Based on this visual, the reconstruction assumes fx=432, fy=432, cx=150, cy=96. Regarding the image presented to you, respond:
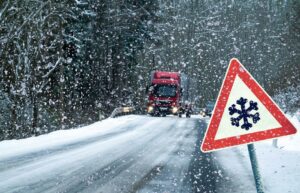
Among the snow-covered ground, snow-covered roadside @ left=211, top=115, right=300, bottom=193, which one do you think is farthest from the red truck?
snow-covered roadside @ left=211, top=115, right=300, bottom=193

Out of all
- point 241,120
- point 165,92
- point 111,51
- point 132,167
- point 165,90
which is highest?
point 241,120

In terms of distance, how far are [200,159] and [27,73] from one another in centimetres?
1183

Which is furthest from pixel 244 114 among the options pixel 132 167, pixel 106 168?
pixel 132 167

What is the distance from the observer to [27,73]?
20.9 metres

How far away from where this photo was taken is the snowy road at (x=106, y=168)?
7.72 meters

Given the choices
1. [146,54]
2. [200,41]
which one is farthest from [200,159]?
[200,41]

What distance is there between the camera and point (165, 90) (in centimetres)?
3534

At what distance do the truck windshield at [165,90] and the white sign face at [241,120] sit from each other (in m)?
31.0

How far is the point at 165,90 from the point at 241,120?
31339 millimetres

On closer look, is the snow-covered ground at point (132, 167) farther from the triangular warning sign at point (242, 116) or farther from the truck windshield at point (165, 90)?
the truck windshield at point (165, 90)

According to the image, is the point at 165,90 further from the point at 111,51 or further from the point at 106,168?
the point at 106,168

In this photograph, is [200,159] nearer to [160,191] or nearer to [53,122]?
[160,191]

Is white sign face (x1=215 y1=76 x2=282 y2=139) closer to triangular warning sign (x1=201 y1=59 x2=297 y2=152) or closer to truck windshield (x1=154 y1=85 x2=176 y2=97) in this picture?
triangular warning sign (x1=201 y1=59 x2=297 y2=152)

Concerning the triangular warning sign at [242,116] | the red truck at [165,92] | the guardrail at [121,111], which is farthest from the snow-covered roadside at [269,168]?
the red truck at [165,92]
